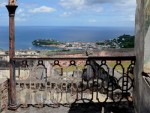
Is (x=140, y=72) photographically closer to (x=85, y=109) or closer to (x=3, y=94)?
(x=85, y=109)

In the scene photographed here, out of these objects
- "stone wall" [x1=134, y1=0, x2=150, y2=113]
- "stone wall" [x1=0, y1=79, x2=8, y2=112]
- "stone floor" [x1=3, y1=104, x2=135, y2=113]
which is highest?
"stone wall" [x1=134, y1=0, x2=150, y2=113]

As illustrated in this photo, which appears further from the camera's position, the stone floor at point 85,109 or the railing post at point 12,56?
the stone floor at point 85,109

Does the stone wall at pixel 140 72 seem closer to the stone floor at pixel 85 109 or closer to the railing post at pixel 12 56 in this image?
the stone floor at pixel 85 109

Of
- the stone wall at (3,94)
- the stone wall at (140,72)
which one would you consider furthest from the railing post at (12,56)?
the stone wall at (140,72)

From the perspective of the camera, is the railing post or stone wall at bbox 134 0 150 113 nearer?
stone wall at bbox 134 0 150 113

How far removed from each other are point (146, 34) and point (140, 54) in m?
0.62

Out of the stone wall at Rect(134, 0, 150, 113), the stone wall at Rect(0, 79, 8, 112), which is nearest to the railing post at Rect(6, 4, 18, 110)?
the stone wall at Rect(0, 79, 8, 112)

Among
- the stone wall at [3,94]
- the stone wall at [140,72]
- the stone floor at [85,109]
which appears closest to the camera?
the stone wall at [140,72]

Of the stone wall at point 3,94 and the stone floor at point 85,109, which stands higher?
the stone wall at point 3,94

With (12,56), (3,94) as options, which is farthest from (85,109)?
(12,56)

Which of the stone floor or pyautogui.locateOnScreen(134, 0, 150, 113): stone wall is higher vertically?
pyautogui.locateOnScreen(134, 0, 150, 113): stone wall

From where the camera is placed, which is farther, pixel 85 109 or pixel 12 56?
pixel 85 109

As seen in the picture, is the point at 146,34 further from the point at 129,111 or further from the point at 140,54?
the point at 129,111

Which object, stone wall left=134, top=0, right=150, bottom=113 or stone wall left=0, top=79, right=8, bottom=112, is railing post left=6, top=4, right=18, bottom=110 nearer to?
stone wall left=0, top=79, right=8, bottom=112
